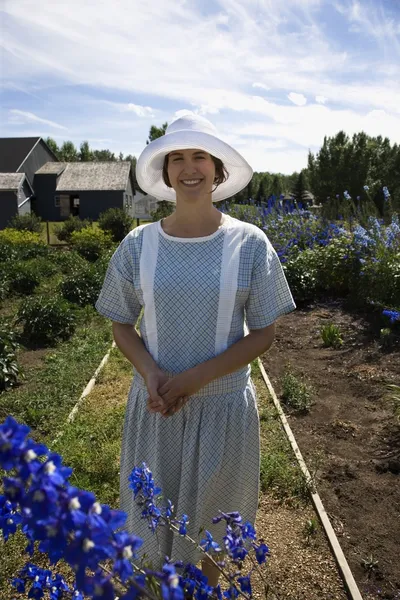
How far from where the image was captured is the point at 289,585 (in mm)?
2539

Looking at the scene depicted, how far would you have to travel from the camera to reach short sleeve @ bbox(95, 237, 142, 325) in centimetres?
189

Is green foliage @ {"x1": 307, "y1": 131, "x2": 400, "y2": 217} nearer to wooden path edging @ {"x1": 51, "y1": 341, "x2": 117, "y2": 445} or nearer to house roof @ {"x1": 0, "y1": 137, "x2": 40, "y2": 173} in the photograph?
house roof @ {"x1": 0, "y1": 137, "x2": 40, "y2": 173}

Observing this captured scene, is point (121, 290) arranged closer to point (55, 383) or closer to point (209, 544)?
point (209, 544)

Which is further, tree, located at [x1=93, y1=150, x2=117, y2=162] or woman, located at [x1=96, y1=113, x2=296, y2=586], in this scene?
tree, located at [x1=93, y1=150, x2=117, y2=162]

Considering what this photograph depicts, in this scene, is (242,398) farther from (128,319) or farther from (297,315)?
(297,315)

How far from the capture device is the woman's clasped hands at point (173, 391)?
167 cm

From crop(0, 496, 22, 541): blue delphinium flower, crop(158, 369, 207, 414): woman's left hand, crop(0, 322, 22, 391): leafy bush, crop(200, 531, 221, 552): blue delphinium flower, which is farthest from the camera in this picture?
crop(0, 322, 22, 391): leafy bush

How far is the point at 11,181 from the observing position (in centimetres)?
2869

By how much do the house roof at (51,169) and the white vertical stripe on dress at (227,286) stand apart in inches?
1317

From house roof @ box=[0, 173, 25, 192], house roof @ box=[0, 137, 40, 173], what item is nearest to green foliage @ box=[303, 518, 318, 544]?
house roof @ box=[0, 173, 25, 192]

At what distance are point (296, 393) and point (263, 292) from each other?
3.08m

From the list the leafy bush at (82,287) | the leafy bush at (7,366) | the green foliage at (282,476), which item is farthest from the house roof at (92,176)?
the green foliage at (282,476)

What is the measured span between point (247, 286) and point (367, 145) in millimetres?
32846

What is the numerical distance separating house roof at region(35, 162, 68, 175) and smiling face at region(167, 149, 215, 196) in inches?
1311
